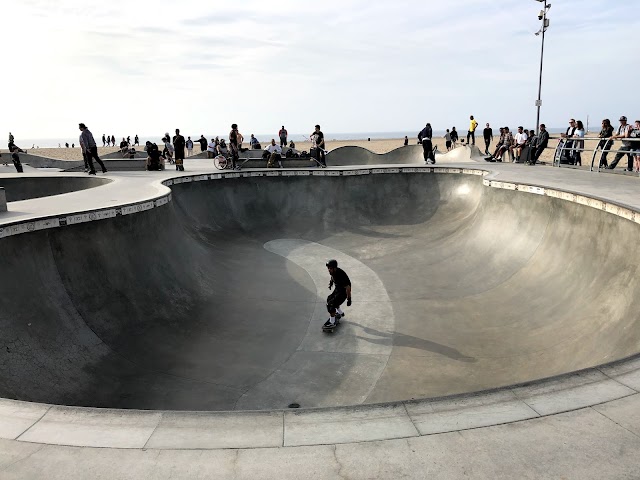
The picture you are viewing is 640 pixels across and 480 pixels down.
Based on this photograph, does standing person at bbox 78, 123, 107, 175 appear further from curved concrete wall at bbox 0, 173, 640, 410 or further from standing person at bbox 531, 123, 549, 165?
standing person at bbox 531, 123, 549, 165

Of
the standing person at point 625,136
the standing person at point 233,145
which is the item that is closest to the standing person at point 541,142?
the standing person at point 625,136

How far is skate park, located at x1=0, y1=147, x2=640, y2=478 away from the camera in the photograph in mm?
3057

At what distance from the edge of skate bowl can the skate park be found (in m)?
0.02

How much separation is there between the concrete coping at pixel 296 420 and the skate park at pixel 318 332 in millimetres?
17

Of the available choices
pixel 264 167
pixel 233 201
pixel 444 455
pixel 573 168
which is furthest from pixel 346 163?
pixel 444 455

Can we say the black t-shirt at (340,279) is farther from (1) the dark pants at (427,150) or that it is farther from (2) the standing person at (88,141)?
(1) the dark pants at (427,150)

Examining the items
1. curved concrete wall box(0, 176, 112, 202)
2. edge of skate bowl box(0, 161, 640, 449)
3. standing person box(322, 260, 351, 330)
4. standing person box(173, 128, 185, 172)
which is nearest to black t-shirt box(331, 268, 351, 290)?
standing person box(322, 260, 351, 330)

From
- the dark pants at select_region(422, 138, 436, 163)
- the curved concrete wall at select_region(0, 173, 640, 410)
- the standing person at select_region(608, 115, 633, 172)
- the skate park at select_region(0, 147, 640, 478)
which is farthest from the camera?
the dark pants at select_region(422, 138, 436, 163)

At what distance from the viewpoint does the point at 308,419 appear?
3381mm

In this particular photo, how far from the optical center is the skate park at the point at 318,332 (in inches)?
120

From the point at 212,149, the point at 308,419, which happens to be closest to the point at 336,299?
the point at 308,419

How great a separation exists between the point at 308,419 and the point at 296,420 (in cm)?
9

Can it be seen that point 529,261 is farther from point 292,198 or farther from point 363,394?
point 292,198

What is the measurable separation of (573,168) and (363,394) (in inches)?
600
